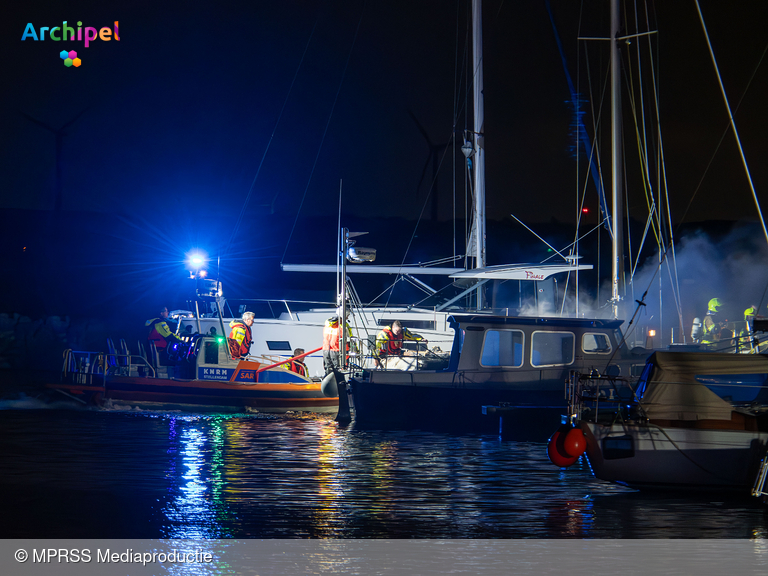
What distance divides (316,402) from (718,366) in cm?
1146

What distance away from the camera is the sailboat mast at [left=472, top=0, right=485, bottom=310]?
72.5 ft

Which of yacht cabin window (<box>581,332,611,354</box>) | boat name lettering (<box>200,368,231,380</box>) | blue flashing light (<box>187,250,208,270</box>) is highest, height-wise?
blue flashing light (<box>187,250,208,270</box>)

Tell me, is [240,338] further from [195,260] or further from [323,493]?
[323,493]

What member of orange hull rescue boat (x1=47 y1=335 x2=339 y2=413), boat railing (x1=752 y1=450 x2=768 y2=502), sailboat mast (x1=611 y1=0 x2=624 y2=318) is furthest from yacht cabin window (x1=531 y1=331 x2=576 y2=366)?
boat railing (x1=752 y1=450 x2=768 y2=502)

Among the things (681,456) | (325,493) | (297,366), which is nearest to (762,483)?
(681,456)

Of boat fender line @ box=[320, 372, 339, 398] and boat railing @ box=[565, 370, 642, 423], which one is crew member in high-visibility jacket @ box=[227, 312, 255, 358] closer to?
boat fender line @ box=[320, 372, 339, 398]

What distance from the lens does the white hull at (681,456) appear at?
10.1 m

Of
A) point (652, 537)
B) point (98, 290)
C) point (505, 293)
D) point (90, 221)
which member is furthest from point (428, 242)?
point (652, 537)

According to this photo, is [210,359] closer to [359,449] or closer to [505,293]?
[359,449]

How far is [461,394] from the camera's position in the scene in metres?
16.0

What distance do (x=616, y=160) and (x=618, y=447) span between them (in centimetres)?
1191

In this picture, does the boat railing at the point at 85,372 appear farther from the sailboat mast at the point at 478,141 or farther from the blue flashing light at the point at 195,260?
the sailboat mast at the point at 478,141

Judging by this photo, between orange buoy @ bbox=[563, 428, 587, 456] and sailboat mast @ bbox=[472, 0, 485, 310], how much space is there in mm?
11464

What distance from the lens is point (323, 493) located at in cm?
1009
